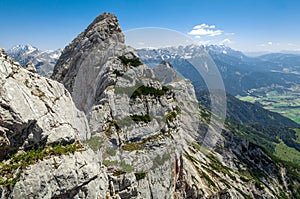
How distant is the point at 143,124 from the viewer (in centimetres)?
5162

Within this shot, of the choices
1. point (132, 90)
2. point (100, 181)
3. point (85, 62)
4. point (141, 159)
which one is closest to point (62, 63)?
point (85, 62)

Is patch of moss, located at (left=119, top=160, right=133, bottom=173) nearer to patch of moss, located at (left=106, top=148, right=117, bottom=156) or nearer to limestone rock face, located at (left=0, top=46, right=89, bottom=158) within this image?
patch of moss, located at (left=106, top=148, right=117, bottom=156)

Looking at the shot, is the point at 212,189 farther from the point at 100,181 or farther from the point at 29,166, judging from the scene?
the point at 29,166

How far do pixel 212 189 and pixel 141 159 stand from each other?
116 ft

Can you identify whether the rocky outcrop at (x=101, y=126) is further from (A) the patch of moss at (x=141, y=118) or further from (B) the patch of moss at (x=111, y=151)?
(B) the patch of moss at (x=111, y=151)

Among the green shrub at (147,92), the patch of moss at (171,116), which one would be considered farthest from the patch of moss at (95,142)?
the patch of moss at (171,116)

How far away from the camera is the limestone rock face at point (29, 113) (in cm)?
2931

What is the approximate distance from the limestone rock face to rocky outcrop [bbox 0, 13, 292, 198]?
123 mm

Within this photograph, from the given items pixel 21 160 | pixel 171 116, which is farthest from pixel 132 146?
pixel 21 160

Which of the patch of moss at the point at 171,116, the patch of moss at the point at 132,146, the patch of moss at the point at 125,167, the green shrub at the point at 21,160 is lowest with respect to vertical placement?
the patch of moss at the point at 125,167

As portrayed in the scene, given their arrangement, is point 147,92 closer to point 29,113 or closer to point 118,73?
point 118,73

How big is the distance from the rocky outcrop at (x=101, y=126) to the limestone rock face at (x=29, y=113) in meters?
0.12

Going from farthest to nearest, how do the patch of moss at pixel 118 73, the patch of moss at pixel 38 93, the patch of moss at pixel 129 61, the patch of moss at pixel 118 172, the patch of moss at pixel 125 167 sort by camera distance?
the patch of moss at pixel 129 61, the patch of moss at pixel 118 73, the patch of moss at pixel 125 167, the patch of moss at pixel 118 172, the patch of moss at pixel 38 93

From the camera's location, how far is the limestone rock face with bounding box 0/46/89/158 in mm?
29312
